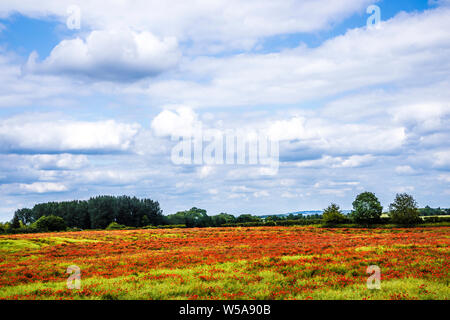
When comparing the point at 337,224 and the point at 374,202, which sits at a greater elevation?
the point at 374,202

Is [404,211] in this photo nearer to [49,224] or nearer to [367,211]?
[367,211]

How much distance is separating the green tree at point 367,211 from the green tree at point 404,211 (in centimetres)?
421

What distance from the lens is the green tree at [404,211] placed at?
234 feet

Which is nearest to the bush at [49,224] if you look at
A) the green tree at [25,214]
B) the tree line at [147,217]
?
the tree line at [147,217]

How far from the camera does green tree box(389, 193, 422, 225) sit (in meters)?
71.4

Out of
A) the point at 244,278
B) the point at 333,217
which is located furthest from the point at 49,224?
the point at 244,278

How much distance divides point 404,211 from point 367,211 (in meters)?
7.94

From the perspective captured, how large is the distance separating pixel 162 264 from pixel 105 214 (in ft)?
389

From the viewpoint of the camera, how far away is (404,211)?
7231cm
